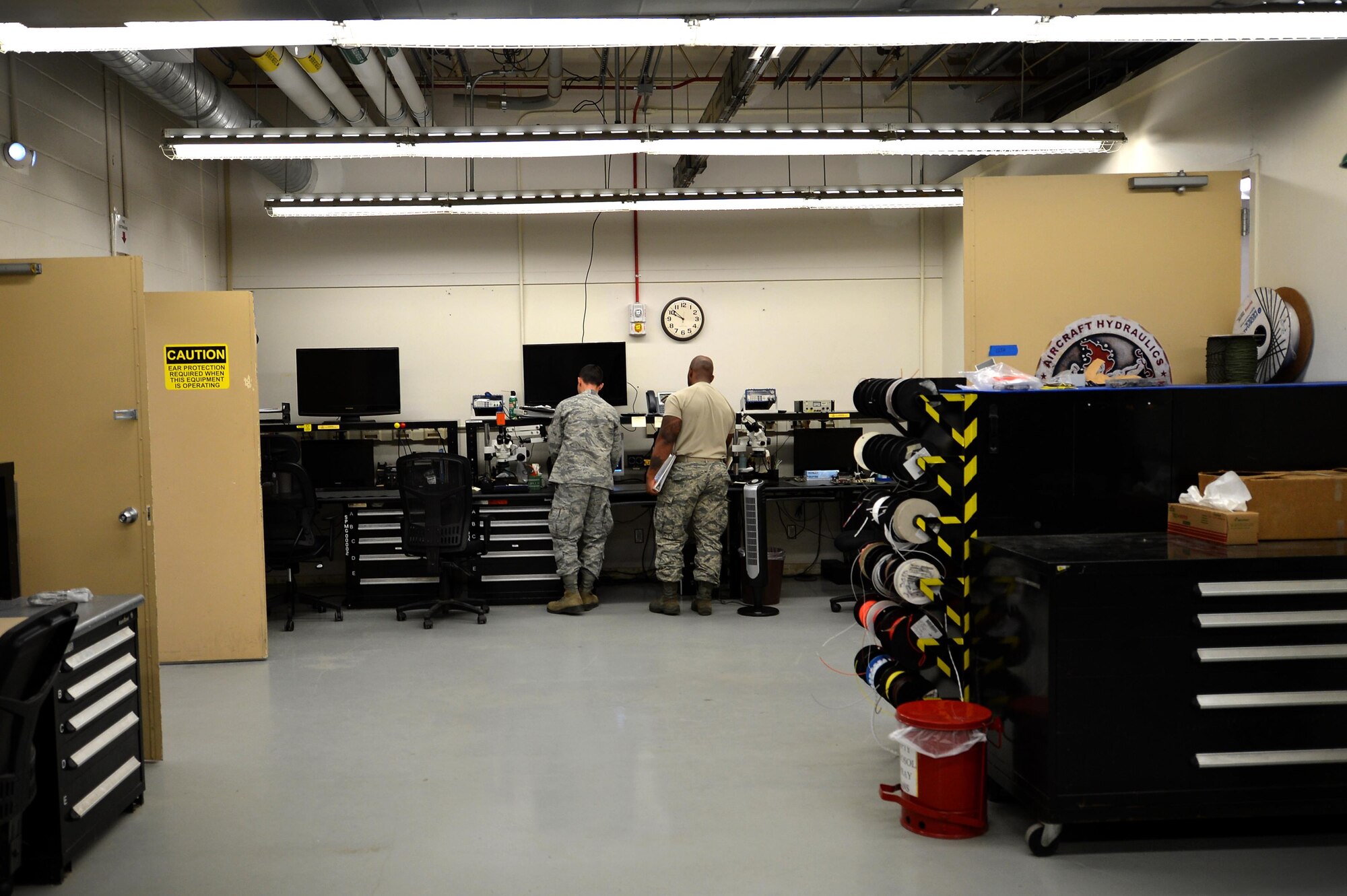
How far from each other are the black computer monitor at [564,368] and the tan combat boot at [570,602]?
1.41m

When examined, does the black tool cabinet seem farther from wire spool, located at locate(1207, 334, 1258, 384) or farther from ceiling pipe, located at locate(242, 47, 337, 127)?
ceiling pipe, located at locate(242, 47, 337, 127)

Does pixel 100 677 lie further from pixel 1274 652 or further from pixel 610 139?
pixel 1274 652

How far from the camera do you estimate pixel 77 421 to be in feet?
11.1

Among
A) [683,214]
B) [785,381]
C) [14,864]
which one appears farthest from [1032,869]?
[683,214]

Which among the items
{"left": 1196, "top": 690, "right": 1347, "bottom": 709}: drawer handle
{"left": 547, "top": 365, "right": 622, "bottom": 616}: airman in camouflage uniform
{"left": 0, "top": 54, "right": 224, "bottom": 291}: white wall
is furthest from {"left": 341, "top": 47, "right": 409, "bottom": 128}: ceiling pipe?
{"left": 1196, "top": 690, "right": 1347, "bottom": 709}: drawer handle

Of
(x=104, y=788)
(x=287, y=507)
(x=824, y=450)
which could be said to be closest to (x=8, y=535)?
(x=104, y=788)

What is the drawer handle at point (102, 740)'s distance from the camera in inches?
107

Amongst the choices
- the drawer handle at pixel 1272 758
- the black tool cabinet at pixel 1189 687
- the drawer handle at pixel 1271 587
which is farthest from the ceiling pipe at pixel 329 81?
the drawer handle at pixel 1272 758

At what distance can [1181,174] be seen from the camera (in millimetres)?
4379

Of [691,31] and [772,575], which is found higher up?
[691,31]

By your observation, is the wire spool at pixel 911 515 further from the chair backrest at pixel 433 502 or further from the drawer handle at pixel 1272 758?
the chair backrest at pixel 433 502

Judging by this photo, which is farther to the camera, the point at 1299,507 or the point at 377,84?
the point at 377,84

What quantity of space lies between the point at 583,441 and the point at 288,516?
1.82 m

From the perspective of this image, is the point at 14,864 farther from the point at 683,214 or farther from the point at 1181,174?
the point at 683,214
